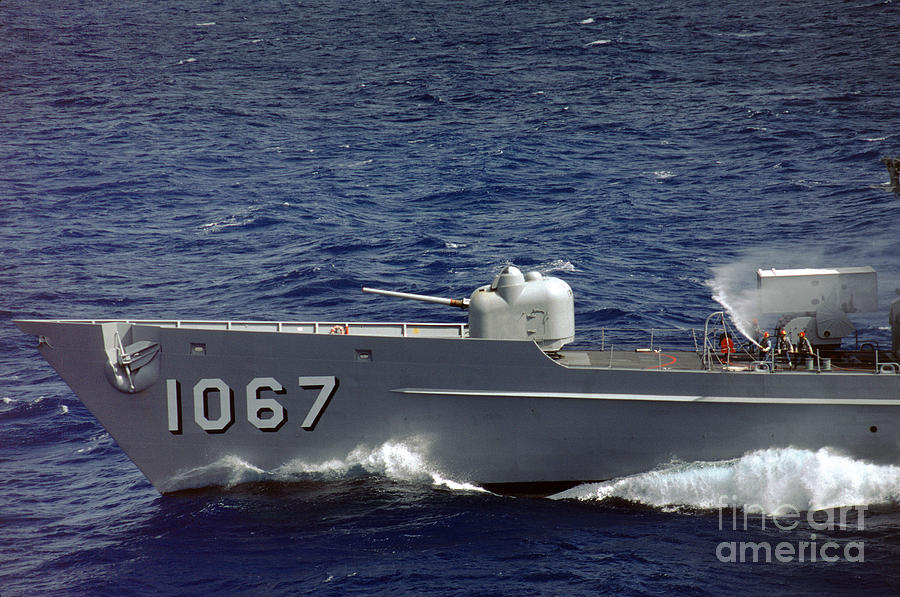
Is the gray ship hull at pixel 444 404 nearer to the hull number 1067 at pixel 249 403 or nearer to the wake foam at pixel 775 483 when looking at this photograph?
the hull number 1067 at pixel 249 403

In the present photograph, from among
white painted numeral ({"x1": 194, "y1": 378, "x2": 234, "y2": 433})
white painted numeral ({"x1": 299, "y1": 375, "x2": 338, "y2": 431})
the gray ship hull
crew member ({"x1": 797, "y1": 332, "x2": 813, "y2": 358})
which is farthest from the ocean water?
crew member ({"x1": 797, "y1": 332, "x2": 813, "y2": 358})

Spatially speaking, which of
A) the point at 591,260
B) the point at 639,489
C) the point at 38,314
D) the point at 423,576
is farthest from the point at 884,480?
the point at 38,314

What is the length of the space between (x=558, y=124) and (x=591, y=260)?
19191 mm

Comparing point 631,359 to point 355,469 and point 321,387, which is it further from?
point 321,387

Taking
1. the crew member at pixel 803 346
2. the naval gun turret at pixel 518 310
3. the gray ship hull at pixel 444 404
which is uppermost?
the naval gun turret at pixel 518 310

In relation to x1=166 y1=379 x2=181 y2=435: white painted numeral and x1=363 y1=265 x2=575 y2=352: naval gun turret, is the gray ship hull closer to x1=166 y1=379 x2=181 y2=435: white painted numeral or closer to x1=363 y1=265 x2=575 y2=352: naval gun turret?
x1=166 y1=379 x2=181 y2=435: white painted numeral

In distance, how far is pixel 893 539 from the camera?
56.8 ft

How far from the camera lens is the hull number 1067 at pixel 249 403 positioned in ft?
63.9

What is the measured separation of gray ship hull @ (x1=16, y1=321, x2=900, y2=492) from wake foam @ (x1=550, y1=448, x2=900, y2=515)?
0.76ft

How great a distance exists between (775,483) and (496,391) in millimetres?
5850

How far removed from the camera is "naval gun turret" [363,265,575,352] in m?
19.2

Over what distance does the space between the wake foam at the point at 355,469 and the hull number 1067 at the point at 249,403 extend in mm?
856

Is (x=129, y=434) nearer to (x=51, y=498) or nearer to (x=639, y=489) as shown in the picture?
(x=51, y=498)

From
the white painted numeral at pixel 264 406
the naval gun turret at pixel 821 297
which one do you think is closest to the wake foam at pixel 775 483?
the naval gun turret at pixel 821 297
